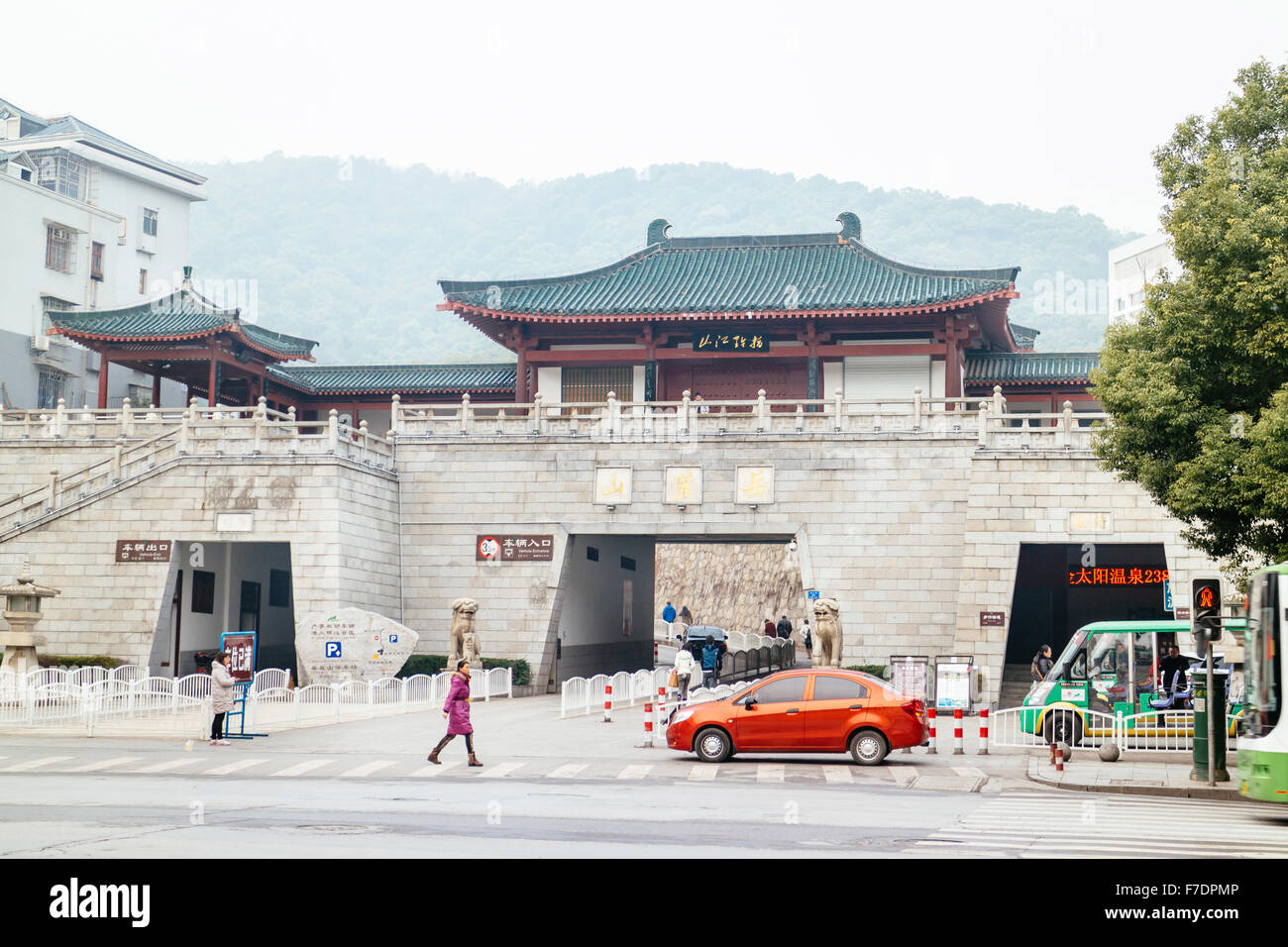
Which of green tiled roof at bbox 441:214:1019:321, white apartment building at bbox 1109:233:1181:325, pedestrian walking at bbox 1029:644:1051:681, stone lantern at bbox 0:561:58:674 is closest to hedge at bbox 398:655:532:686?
stone lantern at bbox 0:561:58:674

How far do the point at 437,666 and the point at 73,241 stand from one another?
31829 mm

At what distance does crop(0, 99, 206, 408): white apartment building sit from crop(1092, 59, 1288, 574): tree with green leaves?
43.4m

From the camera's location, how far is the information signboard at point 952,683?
27812 mm

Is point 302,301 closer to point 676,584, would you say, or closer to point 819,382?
point 676,584

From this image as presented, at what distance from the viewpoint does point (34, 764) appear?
18.9 m

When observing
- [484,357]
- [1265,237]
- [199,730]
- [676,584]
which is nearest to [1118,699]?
[1265,237]

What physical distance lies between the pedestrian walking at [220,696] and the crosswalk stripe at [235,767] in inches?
91.9

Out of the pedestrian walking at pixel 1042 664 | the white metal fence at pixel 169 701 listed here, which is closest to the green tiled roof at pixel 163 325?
the white metal fence at pixel 169 701

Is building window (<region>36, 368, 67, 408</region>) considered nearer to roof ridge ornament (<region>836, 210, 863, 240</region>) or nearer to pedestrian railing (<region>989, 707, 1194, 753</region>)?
roof ridge ornament (<region>836, 210, 863, 240</region>)

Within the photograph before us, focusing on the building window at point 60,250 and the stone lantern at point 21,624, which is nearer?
the stone lantern at point 21,624

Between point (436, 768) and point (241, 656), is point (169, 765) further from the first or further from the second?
point (241, 656)

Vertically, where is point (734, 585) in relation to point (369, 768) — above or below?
above

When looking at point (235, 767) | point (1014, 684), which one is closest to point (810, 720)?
point (235, 767)

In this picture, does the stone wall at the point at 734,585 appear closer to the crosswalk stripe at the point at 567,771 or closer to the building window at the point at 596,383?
the building window at the point at 596,383
